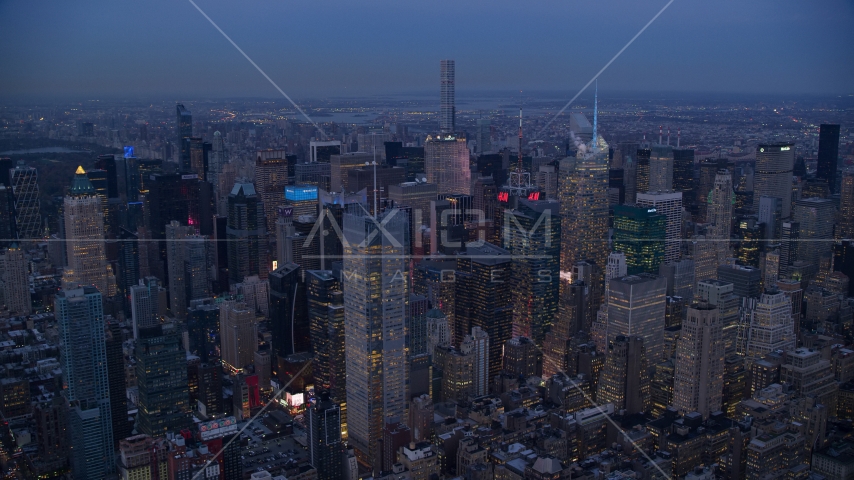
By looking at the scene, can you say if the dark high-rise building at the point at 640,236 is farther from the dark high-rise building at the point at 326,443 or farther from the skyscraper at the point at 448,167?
the dark high-rise building at the point at 326,443

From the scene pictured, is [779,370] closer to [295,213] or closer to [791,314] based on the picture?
[791,314]

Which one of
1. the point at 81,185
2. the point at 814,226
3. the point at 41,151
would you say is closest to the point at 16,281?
the point at 81,185

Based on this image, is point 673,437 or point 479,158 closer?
point 673,437

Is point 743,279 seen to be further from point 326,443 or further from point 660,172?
point 326,443

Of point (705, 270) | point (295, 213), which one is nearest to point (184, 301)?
point (295, 213)

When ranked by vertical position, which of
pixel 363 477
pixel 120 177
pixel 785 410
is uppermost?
pixel 120 177

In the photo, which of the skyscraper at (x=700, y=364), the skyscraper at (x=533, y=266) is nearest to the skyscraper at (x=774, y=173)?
the skyscraper at (x=533, y=266)

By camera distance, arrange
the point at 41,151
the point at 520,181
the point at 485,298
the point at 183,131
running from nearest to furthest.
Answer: the point at 41,151 < the point at 485,298 < the point at 183,131 < the point at 520,181
